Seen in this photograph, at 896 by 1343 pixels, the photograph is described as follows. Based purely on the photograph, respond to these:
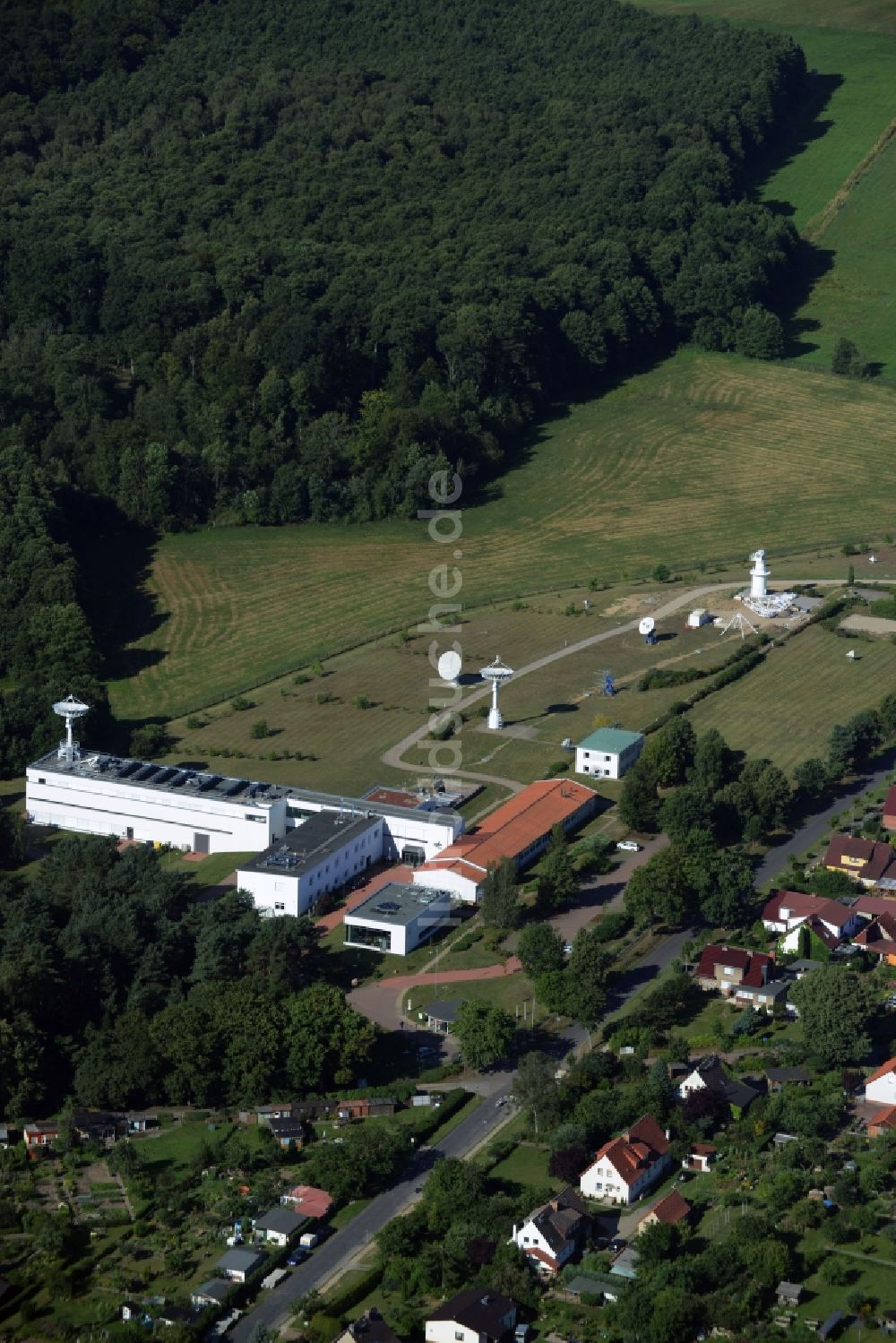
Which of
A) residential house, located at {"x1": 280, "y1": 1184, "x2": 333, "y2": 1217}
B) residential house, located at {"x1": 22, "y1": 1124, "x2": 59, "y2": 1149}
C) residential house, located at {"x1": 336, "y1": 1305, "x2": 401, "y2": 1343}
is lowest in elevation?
residential house, located at {"x1": 22, "y1": 1124, "x2": 59, "y2": 1149}

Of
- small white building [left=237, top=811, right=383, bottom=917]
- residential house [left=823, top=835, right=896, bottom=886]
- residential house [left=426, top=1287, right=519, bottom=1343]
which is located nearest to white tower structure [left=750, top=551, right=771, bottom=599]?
residential house [left=823, top=835, right=896, bottom=886]

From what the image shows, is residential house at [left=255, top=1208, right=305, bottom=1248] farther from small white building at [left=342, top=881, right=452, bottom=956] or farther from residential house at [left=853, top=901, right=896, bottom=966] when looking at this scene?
residential house at [left=853, top=901, right=896, bottom=966]

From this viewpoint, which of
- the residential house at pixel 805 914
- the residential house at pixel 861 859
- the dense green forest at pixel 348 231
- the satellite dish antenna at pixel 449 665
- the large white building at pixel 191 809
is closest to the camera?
the residential house at pixel 805 914

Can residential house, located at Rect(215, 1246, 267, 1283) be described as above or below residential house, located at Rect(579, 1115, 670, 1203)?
below

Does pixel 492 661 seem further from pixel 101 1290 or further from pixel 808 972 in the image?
pixel 101 1290

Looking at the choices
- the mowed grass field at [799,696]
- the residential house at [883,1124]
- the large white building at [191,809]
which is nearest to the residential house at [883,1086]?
the residential house at [883,1124]

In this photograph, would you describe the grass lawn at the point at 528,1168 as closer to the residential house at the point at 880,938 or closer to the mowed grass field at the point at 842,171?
the residential house at the point at 880,938
